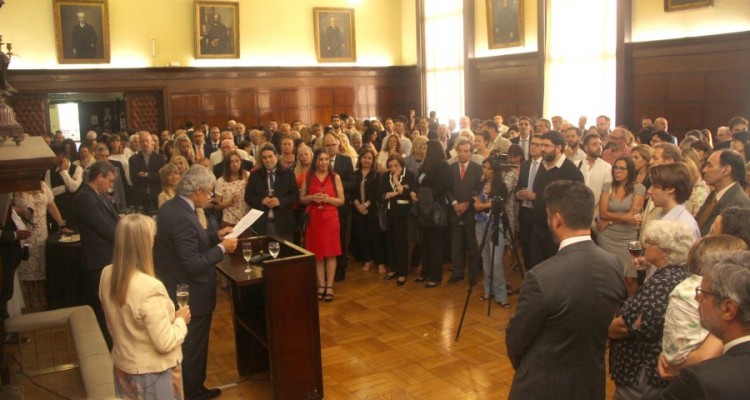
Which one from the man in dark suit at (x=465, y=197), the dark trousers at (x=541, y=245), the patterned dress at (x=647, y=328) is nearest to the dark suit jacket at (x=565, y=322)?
the patterned dress at (x=647, y=328)

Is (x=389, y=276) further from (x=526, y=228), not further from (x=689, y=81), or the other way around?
(x=689, y=81)

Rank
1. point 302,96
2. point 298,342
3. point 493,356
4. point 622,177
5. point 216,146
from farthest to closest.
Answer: point 302,96
point 216,146
point 622,177
point 493,356
point 298,342

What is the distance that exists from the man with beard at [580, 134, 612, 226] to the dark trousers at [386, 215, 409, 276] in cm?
197

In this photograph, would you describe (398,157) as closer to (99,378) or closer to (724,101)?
(99,378)

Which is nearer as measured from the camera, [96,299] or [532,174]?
[96,299]

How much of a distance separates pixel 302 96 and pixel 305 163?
33.9 ft

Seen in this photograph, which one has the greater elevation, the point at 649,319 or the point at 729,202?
the point at 729,202

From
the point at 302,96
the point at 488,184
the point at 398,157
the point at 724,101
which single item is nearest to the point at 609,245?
the point at 488,184

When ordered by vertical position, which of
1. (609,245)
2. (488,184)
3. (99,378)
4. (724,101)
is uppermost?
(724,101)

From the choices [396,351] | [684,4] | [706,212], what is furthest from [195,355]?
[684,4]

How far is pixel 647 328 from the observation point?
2.71 metres

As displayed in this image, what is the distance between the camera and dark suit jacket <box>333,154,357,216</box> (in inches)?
289

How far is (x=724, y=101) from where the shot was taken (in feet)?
35.5

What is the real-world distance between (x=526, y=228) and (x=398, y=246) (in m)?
1.61
